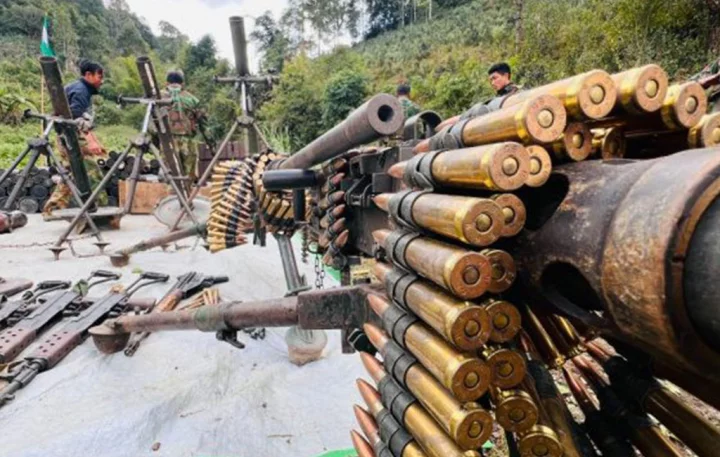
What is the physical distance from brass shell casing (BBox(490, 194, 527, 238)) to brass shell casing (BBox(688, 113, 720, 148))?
33cm

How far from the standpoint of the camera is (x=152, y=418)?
8.71 feet

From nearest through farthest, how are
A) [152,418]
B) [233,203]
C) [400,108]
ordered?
1. [400,108]
2. [152,418]
3. [233,203]

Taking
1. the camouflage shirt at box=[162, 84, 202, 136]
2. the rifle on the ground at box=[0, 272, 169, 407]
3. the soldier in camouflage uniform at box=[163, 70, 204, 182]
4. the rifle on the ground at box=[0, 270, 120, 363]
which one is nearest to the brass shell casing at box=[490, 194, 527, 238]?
the rifle on the ground at box=[0, 272, 169, 407]

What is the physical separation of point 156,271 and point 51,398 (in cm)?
278

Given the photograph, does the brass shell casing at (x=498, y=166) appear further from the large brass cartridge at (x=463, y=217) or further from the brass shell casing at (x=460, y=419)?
the brass shell casing at (x=460, y=419)

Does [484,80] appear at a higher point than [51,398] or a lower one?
higher

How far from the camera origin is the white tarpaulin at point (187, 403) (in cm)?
249

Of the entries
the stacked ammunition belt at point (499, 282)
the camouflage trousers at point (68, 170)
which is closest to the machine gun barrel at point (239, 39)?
the camouflage trousers at point (68, 170)

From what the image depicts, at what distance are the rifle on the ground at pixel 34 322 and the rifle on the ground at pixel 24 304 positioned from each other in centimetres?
8

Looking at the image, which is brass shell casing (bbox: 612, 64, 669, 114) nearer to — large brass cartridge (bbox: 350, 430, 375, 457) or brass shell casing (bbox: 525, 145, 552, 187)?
brass shell casing (bbox: 525, 145, 552, 187)

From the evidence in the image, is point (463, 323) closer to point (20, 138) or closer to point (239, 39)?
point (239, 39)

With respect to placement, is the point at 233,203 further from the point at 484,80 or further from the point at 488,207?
the point at 484,80

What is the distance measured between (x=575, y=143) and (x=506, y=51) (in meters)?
22.6

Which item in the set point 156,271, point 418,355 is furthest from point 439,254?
point 156,271
